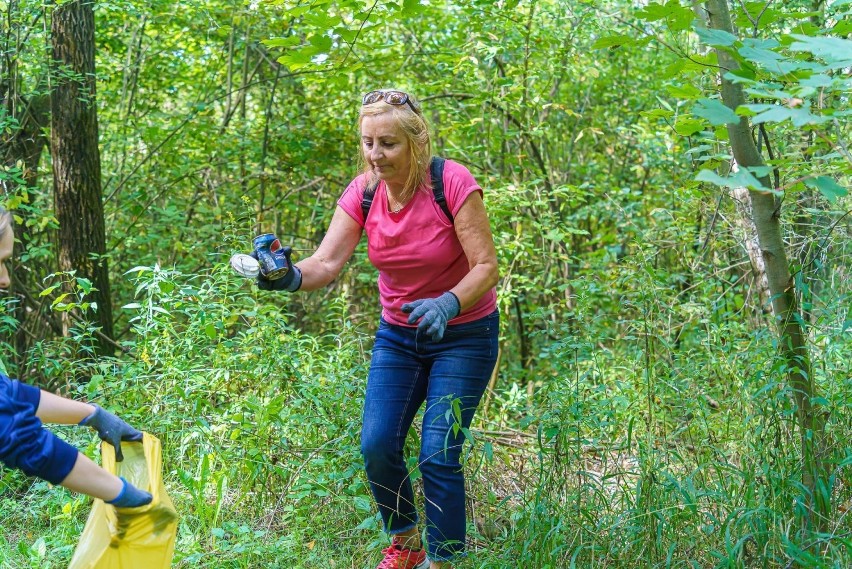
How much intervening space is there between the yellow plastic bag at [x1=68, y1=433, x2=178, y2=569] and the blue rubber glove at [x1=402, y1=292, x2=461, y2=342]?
3.16 feet

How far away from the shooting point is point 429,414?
10.5 feet

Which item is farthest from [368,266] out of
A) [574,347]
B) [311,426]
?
[574,347]

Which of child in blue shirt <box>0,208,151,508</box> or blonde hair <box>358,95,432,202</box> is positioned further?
blonde hair <box>358,95,432,202</box>

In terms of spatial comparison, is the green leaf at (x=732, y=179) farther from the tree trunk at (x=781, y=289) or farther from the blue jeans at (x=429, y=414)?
the blue jeans at (x=429, y=414)

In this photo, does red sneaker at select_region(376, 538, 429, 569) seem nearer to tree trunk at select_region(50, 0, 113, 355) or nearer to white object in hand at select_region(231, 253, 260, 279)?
white object in hand at select_region(231, 253, 260, 279)

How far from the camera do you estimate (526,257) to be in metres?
7.78

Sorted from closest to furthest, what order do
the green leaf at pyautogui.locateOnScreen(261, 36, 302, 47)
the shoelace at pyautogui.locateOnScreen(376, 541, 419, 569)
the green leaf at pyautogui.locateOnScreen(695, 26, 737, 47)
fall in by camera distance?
the green leaf at pyautogui.locateOnScreen(695, 26, 737, 47), the shoelace at pyautogui.locateOnScreen(376, 541, 419, 569), the green leaf at pyautogui.locateOnScreen(261, 36, 302, 47)

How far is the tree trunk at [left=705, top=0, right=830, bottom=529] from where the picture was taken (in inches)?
125

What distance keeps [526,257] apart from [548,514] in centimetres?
460

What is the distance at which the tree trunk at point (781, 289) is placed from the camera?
10.4ft

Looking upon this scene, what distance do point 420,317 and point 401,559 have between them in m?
0.98

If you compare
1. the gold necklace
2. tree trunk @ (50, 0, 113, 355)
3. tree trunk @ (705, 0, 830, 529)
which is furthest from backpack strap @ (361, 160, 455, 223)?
tree trunk @ (50, 0, 113, 355)

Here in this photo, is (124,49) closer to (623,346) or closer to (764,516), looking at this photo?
(623,346)

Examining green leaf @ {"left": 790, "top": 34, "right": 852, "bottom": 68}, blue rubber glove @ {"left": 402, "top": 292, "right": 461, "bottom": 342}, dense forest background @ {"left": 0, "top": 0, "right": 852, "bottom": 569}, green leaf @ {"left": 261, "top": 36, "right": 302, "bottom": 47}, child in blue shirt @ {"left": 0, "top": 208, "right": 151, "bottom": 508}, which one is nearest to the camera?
green leaf @ {"left": 790, "top": 34, "right": 852, "bottom": 68}
